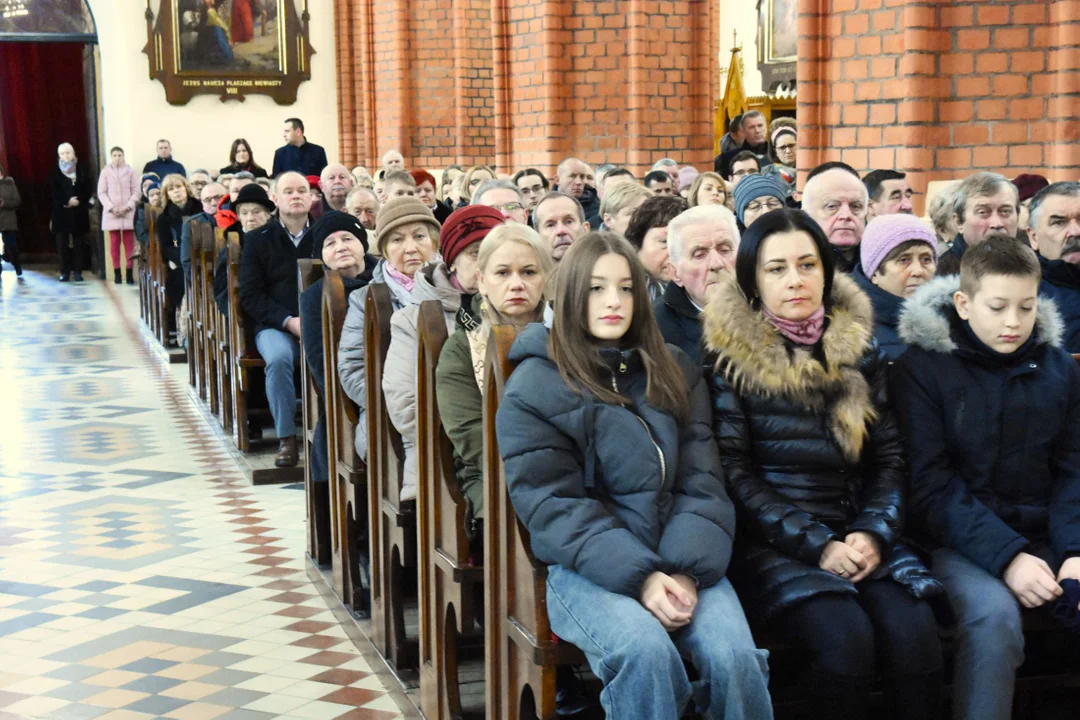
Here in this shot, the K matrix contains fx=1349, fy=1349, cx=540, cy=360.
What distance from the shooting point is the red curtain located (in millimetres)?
22000

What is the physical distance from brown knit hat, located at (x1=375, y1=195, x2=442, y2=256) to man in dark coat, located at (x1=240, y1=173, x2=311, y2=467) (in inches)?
87.8

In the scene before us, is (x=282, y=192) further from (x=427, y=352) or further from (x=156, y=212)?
(x=156, y=212)

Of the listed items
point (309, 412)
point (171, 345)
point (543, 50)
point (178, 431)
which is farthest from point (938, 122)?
point (171, 345)

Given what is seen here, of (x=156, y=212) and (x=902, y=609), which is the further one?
(x=156, y=212)

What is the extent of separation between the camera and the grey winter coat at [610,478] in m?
2.95

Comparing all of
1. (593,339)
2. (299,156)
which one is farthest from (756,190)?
(299,156)

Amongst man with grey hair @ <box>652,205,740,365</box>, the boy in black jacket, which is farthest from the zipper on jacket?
man with grey hair @ <box>652,205,740,365</box>

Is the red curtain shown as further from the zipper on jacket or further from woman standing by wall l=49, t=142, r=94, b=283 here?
the zipper on jacket

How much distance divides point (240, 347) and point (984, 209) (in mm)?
4343

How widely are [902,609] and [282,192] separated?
5337 millimetres

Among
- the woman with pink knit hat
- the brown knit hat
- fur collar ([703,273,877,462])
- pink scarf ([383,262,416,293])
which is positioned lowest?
fur collar ([703,273,877,462])

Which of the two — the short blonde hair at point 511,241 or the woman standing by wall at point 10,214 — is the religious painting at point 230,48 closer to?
the woman standing by wall at point 10,214

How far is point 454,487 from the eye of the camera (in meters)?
3.68

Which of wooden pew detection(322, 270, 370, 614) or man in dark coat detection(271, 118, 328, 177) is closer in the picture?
wooden pew detection(322, 270, 370, 614)
